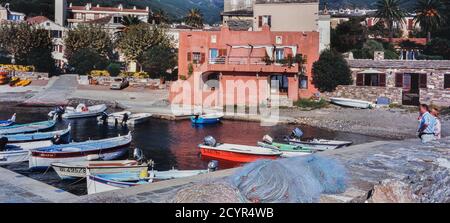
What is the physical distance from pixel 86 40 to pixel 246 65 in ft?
103

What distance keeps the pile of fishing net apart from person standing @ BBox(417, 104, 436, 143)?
736cm

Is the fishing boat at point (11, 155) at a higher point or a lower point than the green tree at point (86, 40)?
lower

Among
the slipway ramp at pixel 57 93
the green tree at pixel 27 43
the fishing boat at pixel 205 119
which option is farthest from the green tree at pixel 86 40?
the fishing boat at pixel 205 119

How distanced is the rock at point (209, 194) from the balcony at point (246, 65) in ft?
142

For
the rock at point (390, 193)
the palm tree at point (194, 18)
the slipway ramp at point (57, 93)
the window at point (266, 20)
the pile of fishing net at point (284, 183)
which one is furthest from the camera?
the palm tree at point (194, 18)

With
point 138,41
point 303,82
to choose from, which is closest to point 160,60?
point 138,41

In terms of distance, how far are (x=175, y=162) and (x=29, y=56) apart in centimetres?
4994

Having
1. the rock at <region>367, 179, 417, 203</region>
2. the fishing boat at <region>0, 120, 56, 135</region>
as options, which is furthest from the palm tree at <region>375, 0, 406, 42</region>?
the rock at <region>367, 179, 417, 203</region>

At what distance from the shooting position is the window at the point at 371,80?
50.5m

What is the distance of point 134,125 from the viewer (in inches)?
1681

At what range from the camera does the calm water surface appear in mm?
28703

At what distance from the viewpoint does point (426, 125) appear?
16.3 m

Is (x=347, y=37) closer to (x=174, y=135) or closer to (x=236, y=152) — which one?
(x=174, y=135)

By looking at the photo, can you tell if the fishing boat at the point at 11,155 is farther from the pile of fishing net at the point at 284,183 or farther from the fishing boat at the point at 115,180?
the pile of fishing net at the point at 284,183
